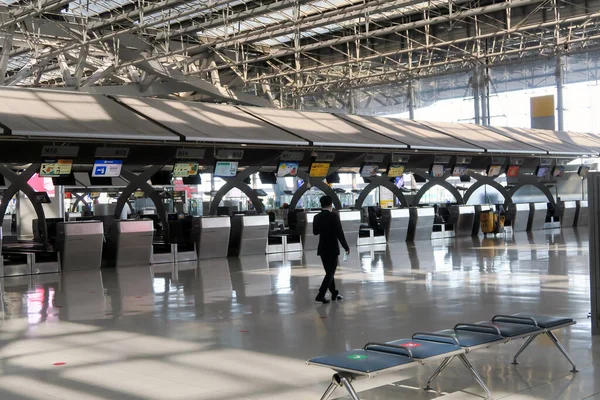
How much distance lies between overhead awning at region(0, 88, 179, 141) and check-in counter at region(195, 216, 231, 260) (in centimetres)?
324

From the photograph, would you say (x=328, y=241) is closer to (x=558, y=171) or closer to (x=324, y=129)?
(x=324, y=129)

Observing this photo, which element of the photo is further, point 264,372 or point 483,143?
point 483,143

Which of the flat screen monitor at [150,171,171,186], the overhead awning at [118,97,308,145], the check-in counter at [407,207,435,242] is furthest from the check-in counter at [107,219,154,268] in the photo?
the check-in counter at [407,207,435,242]

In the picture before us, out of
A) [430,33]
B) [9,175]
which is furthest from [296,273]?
[430,33]

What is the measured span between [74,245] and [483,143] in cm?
1430

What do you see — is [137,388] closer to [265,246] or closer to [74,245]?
[74,245]

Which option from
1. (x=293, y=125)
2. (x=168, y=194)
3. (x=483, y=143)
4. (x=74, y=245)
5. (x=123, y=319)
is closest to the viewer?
(x=123, y=319)

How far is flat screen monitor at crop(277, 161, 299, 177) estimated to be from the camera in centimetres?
2095

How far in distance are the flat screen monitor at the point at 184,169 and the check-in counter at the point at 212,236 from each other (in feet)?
3.85

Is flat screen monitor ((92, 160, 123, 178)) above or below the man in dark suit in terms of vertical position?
above

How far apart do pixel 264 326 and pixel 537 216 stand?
72.3 feet

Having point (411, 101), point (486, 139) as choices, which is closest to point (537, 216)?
point (486, 139)

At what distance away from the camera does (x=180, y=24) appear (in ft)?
107

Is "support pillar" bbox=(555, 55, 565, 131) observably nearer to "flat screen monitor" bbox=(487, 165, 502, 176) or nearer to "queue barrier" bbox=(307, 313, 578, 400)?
"flat screen monitor" bbox=(487, 165, 502, 176)
